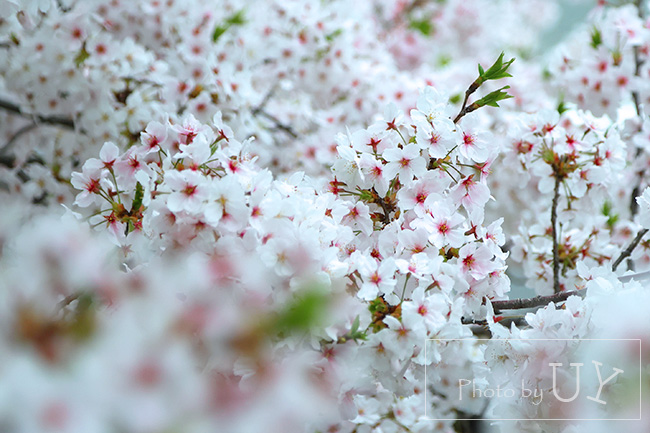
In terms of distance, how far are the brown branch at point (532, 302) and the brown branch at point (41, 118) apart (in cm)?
179

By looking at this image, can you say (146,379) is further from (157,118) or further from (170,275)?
(157,118)

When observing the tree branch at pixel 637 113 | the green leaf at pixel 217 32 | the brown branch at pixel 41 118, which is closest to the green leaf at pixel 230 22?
the green leaf at pixel 217 32

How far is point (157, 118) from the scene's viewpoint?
6.26 feet

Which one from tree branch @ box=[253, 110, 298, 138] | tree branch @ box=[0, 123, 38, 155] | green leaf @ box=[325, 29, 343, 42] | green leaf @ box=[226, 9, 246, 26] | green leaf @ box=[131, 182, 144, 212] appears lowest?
green leaf @ box=[131, 182, 144, 212]

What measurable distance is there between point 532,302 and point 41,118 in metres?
2.02

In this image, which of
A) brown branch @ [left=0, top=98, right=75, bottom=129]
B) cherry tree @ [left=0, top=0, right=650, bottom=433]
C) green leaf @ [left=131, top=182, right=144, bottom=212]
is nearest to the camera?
cherry tree @ [left=0, top=0, right=650, bottom=433]

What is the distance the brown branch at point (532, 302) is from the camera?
1.20 meters

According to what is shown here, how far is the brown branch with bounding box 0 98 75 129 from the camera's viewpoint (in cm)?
223

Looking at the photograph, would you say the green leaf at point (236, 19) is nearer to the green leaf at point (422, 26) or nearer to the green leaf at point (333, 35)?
the green leaf at point (333, 35)

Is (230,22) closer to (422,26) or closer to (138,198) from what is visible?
(138,198)

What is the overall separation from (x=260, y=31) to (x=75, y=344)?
2.51 meters

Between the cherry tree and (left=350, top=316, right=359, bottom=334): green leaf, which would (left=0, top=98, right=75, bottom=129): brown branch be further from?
(left=350, top=316, right=359, bottom=334): green leaf

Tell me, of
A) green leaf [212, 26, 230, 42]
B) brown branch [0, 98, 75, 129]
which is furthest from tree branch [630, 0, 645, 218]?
brown branch [0, 98, 75, 129]

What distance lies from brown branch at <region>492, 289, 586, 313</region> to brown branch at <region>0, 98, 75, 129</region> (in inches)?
70.4
